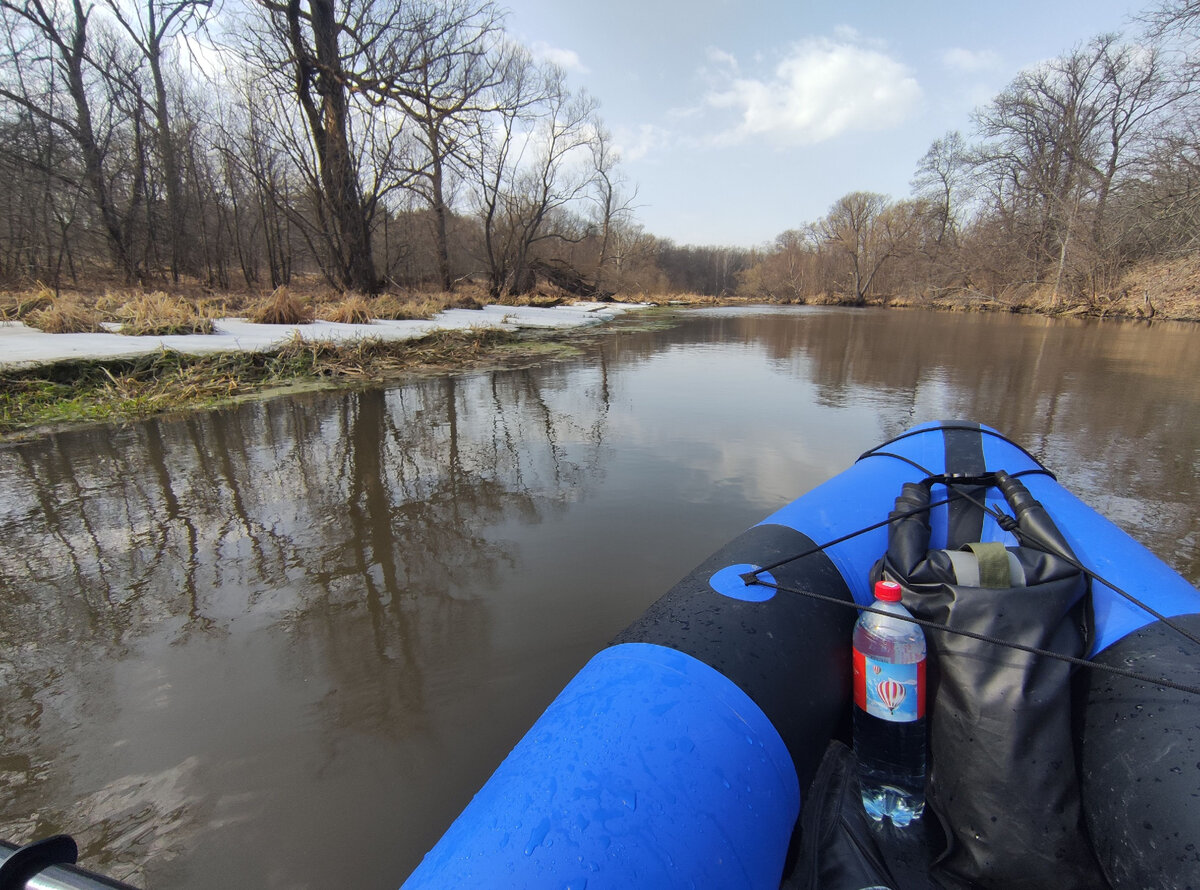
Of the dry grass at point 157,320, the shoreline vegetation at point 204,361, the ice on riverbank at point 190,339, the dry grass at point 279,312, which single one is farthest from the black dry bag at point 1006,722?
the dry grass at point 279,312

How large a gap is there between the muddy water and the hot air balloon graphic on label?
107 centimetres

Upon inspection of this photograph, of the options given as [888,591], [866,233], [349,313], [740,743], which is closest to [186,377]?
[349,313]

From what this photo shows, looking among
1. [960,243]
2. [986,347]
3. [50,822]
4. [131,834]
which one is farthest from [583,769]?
[960,243]

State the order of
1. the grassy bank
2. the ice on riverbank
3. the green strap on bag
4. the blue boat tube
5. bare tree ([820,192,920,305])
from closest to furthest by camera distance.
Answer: the blue boat tube
the green strap on bag
the grassy bank
the ice on riverbank
bare tree ([820,192,920,305])

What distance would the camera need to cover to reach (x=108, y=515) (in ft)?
10.1

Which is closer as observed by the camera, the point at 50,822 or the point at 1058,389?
the point at 50,822

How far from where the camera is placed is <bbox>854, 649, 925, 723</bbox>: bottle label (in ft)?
4.14

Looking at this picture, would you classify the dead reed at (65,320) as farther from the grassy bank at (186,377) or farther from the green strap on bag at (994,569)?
the green strap on bag at (994,569)

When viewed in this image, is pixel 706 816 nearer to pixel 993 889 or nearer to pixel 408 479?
pixel 993 889

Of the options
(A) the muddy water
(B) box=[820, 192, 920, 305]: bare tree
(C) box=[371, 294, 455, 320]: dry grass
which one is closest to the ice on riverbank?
(C) box=[371, 294, 455, 320]: dry grass

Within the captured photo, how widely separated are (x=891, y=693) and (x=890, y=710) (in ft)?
0.14

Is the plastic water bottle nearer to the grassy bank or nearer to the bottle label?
the bottle label

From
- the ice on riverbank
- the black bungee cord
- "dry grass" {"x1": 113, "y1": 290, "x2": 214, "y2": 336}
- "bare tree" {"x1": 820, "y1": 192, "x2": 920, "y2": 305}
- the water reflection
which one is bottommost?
the water reflection

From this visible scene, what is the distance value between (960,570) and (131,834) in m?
2.26
